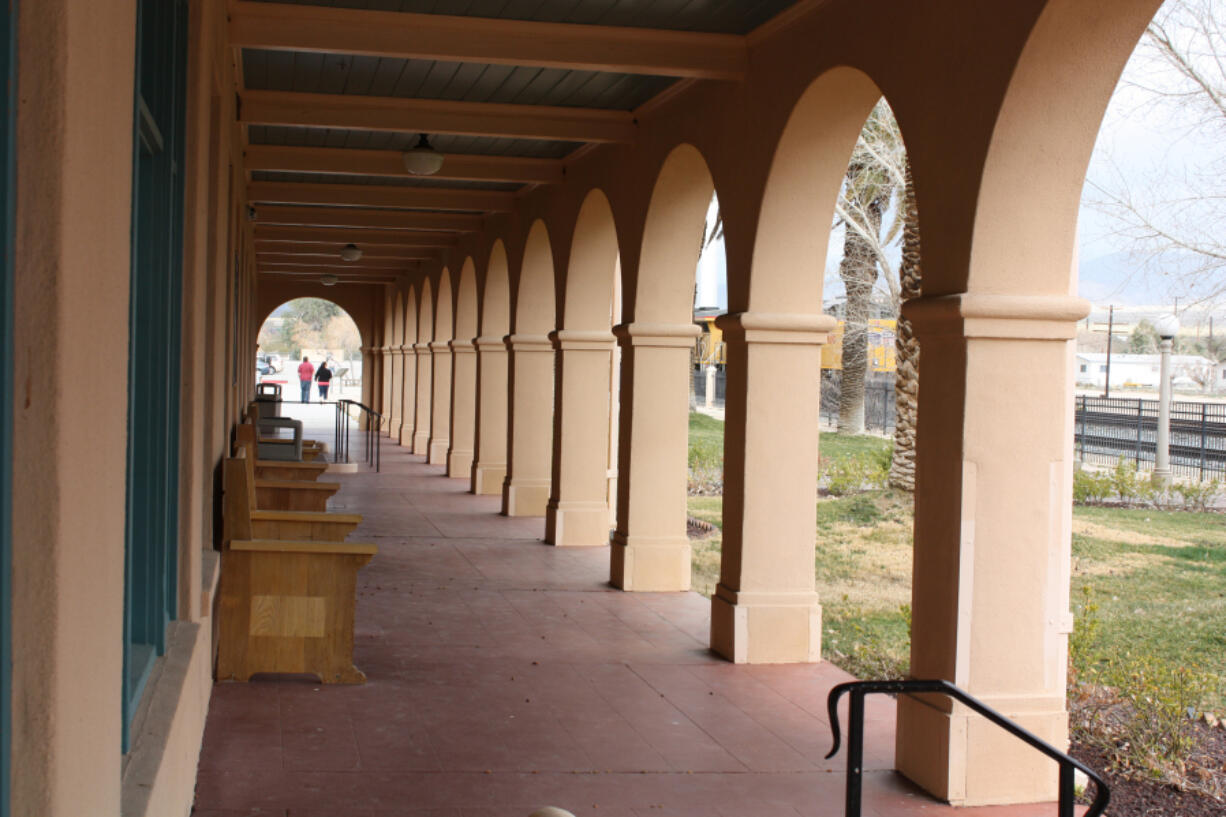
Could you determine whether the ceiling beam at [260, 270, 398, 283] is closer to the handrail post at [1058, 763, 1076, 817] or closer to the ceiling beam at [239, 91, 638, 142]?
the ceiling beam at [239, 91, 638, 142]

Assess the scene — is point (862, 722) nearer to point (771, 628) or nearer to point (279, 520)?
point (771, 628)

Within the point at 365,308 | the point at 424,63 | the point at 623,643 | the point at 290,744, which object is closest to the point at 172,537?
the point at 290,744

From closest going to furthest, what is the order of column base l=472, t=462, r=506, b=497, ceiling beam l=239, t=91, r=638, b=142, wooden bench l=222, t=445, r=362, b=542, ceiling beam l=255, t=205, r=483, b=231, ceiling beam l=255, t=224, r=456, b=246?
wooden bench l=222, t=445, r=362, b=542 < ceiling beam l=239, t=91, r=638, b=142 < ceiling beam l=255, t=205, r=483, b=231 < column base l=472, t=462, r=506, b=497 < ceiling beam l=255, t=224, r=456, b=246

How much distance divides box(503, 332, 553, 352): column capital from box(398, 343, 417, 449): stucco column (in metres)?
12.4

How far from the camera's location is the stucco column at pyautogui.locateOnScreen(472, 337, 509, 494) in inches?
669

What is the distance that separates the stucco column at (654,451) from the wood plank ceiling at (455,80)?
5.48ft

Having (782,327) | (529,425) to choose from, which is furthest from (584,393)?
(782,327)

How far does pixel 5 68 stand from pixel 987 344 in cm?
446

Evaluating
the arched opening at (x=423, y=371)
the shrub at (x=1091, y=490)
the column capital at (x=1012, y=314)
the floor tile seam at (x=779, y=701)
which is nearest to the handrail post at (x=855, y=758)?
the column capital at (x=1012, y=314)

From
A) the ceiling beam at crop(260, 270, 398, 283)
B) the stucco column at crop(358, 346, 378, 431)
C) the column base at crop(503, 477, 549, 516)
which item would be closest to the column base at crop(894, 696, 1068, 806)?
the column base at crop(503, 477, 549, 516)

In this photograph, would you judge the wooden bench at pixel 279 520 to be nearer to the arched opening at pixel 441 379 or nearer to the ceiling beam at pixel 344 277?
the arched opening at pixel 441 379

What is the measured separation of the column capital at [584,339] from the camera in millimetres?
12531

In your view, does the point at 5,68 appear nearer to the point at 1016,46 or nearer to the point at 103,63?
the point at 103,63

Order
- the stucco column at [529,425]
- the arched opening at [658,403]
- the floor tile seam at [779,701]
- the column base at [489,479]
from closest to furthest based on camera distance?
the floor tile seam at [779,701] < the arched opening at [658,403] < the stucco column at [529,425] < the column base at [489,479]
